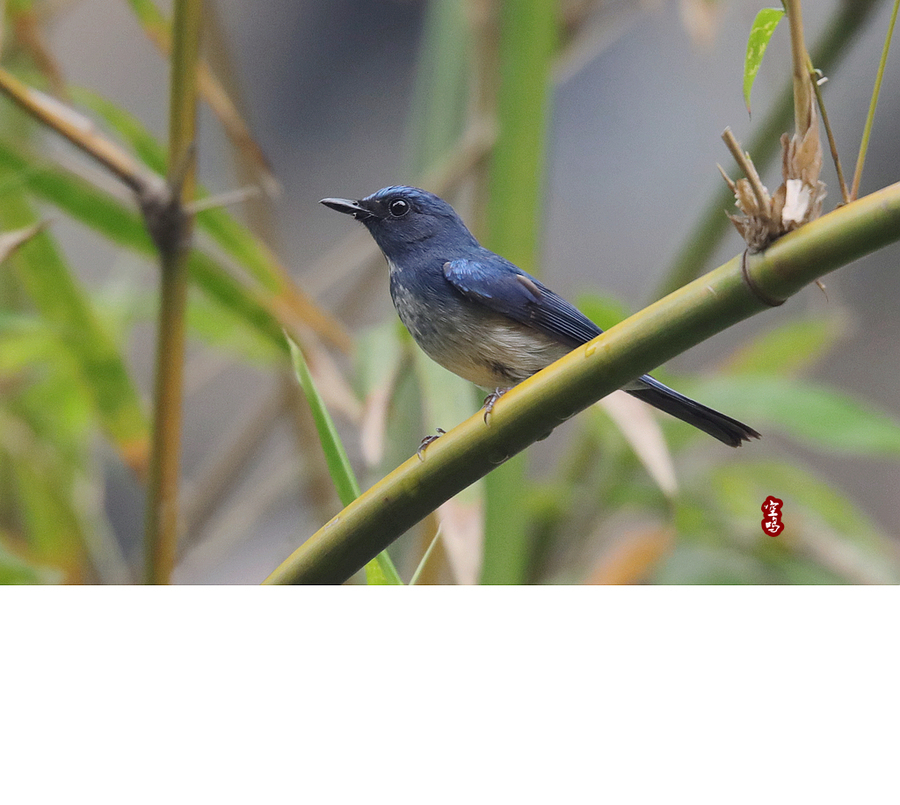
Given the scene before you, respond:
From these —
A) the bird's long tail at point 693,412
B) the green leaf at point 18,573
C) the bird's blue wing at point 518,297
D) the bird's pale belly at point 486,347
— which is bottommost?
the green leaf at point 18,573

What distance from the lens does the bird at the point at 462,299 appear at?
672 mm

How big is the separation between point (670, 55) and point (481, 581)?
660mm

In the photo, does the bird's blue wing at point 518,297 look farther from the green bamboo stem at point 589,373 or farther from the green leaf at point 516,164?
the green bamboo stem at point 589,373

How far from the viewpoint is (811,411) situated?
2.88 feet

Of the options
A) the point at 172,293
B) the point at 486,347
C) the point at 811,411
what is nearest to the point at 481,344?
the point at 486,347

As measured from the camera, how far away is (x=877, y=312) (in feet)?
2.81

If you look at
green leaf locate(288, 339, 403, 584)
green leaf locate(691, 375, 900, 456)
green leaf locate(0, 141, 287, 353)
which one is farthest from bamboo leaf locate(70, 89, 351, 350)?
green leaf locate(691, 375, 900, 456)

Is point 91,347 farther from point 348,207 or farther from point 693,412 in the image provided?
point 693,412

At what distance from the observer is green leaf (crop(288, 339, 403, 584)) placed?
507mm

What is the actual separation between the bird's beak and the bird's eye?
18 millimetres

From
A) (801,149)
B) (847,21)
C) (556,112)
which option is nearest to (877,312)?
(847,21)

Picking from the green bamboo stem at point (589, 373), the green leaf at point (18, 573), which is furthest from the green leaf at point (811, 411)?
the green leaf at point (18, 573)

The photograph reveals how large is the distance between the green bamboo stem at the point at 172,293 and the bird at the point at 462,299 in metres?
0.12

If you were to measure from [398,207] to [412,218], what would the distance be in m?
0.01
